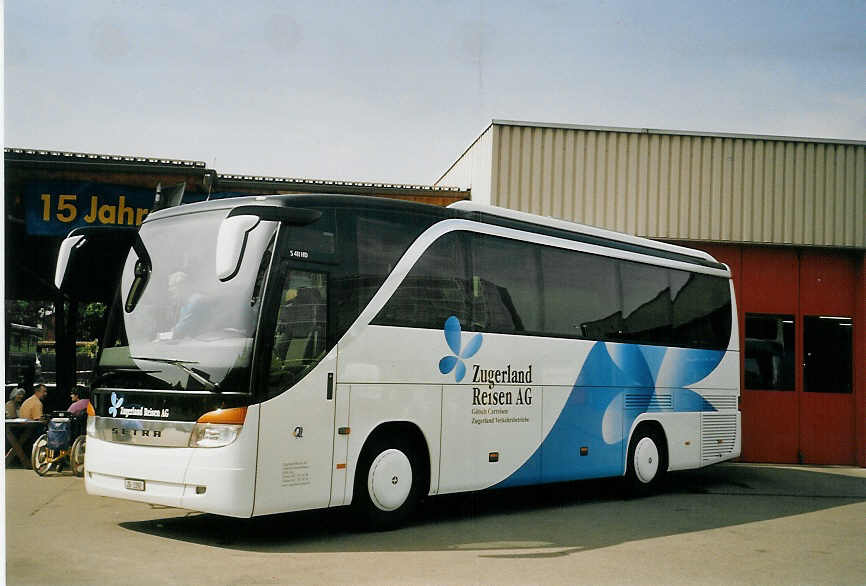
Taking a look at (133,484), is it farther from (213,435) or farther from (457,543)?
(457,543)

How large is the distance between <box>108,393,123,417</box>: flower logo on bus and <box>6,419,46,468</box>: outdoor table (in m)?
6.02

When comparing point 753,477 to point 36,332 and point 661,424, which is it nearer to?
point 661,424

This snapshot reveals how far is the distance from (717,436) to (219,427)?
31.2ft

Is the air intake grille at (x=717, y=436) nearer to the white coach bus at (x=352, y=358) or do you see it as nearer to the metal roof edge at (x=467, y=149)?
the white coach bus at (x=352, y=358)

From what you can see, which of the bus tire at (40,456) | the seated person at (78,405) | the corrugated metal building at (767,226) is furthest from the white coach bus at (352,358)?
the seated person at (78,405)

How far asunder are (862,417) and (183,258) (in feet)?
47.7

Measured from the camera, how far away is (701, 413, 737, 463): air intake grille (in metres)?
15.1

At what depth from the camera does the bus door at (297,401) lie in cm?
855

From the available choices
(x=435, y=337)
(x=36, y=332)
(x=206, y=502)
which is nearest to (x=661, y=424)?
(x=435, y=337)

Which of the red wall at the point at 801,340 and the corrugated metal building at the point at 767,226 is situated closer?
the corrugated metal building at the point at 767,226

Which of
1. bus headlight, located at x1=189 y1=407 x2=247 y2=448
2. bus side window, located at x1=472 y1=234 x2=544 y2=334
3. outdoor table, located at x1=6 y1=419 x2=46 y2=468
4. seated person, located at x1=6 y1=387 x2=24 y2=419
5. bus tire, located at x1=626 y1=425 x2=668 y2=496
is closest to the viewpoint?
bus headlight, located at x1=189 y1=407 x2=247 y2=448

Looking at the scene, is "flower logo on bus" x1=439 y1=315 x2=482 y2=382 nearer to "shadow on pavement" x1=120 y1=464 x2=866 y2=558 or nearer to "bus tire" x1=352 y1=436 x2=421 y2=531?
"bus tire" x1=352 y1=436 x2=421 y2=531

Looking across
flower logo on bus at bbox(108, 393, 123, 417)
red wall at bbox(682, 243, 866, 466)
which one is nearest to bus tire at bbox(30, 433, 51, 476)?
flower logo on bus at bbox(108, 393, 123, 417)

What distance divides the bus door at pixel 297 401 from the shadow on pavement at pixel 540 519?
543mm
